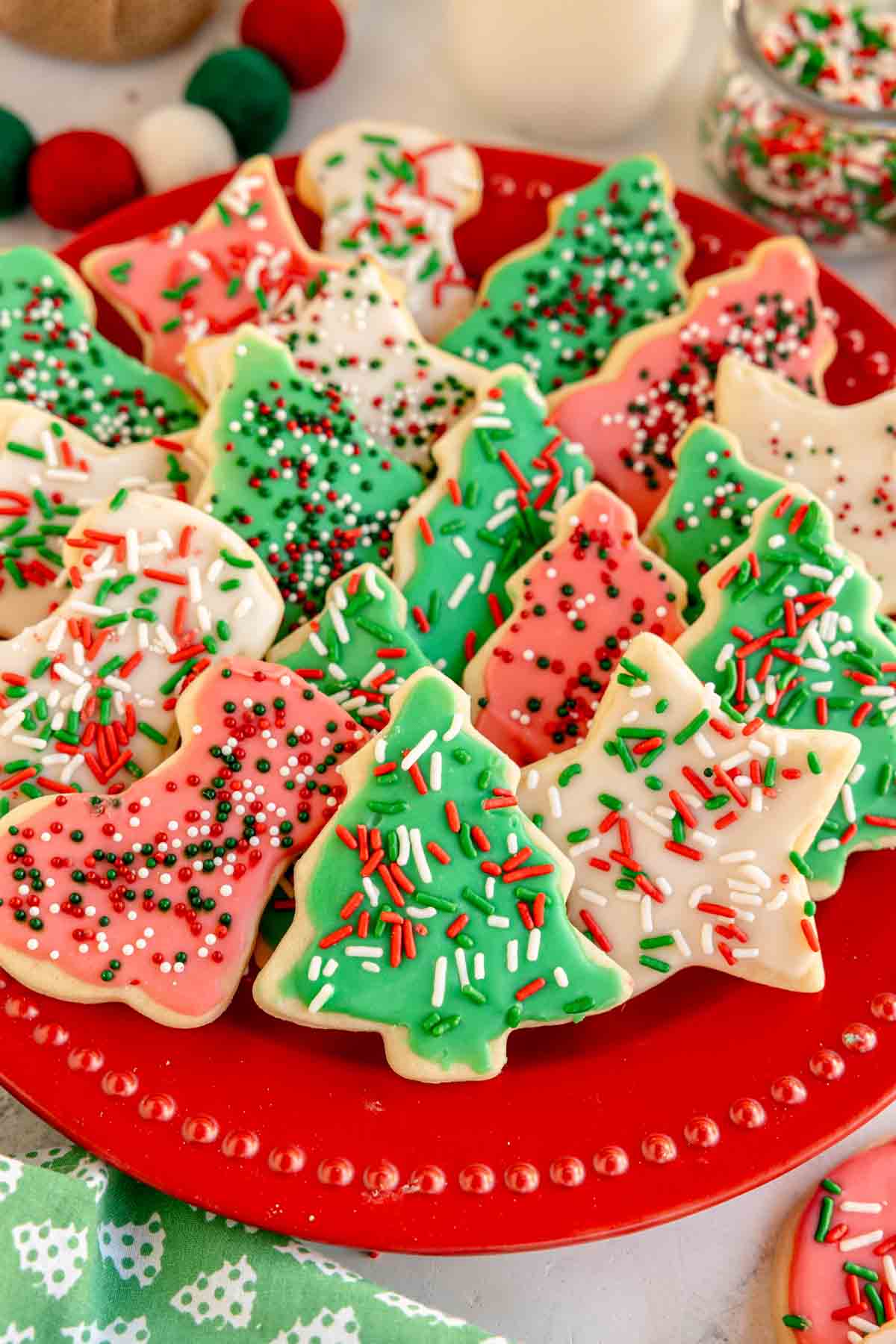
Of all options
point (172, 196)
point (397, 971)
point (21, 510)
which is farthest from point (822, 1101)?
point (172, 196)

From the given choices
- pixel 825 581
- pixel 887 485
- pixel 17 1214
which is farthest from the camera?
pixel 887 485

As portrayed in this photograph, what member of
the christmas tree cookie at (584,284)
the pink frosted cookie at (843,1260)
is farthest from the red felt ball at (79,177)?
the pink frosted cookie at (843,1260)

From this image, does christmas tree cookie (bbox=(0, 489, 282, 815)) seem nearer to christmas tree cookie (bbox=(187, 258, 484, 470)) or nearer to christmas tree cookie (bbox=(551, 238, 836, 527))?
christmas tree cookie (bbox=(187, 258, 484, 470))

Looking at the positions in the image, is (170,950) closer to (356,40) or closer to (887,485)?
(887,485)

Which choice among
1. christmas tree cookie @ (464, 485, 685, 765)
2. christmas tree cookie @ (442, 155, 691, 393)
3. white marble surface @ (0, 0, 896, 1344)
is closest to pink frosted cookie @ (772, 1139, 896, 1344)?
white marble surface @ (0, 0, 896, 1344)

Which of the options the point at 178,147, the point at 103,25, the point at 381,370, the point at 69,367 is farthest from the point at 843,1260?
the point at 103,25

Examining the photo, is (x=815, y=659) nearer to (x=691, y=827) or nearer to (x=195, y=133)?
(x=691, y=827)
